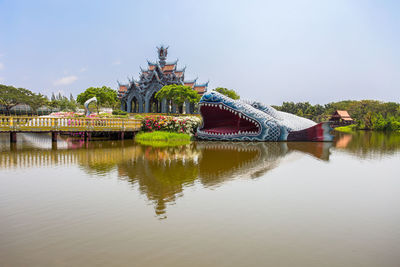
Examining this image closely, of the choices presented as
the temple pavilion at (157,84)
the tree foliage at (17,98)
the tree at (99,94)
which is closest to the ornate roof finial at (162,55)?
the temple pavilion at (157,84)

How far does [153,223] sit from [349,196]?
3686 mm

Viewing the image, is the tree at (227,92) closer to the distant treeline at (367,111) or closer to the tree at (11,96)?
the distant treeline at (367,111)

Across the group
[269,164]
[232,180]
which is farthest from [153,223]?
[269,164]

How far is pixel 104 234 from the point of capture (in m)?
3.51

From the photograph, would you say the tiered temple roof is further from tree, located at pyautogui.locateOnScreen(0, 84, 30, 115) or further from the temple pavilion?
tree, located at pyautogui.locateOnScreen(0, 84, 30, 115)

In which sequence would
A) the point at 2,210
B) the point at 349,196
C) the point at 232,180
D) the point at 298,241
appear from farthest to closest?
the point at 232,180 < the point at 349,196 < the point at 2,210 < the point at 298,241

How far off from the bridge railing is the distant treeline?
3904cm

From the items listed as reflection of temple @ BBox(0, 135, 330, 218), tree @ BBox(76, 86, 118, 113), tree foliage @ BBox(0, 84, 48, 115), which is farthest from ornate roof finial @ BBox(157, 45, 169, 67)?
reflection of temple @ BBox(0, 135, 330, 218)

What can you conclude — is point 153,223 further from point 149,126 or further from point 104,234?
point 149,126

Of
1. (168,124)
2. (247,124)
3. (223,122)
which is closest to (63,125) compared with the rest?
(168,124)

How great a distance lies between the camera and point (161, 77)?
43.2 meters

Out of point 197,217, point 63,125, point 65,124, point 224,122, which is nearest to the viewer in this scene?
point 197,217

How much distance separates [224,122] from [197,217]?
518 inches

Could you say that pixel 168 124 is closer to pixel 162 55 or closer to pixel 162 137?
pixel 162 137
